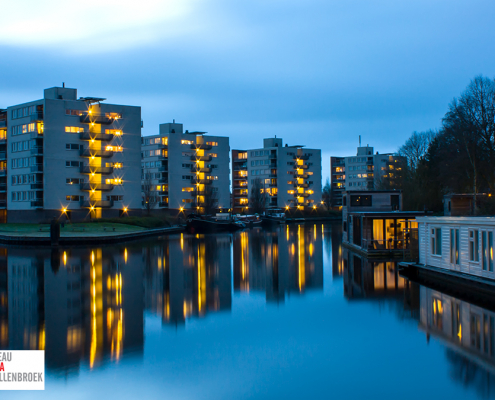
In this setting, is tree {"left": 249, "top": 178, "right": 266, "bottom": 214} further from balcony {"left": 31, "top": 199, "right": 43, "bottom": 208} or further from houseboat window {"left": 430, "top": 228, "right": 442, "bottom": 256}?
houseboat window {"left": 430, "top": 228, "right": 442, "bottom": 256}

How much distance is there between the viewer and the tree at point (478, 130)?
53125 millimetres

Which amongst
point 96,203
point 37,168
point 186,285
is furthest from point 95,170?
point 186,285

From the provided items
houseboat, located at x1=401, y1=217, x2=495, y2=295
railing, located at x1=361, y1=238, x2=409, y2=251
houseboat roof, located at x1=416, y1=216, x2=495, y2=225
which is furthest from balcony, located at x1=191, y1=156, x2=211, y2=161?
houseboat roof, located at x1=416, y1=216, x2=495, y2=225

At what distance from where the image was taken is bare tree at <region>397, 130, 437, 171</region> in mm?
88062

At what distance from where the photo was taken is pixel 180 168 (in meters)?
121

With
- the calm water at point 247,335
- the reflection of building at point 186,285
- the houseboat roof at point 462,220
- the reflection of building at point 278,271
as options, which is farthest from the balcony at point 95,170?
the houseboat roof at point 462,220

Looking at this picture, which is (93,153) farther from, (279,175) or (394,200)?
(279,175)

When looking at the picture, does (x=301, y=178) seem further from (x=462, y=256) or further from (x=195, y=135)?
(x=462, y=256)

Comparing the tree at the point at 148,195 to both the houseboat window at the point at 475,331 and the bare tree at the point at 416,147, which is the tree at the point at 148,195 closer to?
the bare tree at the point at 416,147

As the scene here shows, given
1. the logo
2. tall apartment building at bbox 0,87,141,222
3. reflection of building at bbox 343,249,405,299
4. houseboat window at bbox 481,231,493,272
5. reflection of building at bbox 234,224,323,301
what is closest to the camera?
the logo

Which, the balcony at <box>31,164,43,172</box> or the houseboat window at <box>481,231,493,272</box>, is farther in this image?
the balcony at <box>31,164,43,172</box>

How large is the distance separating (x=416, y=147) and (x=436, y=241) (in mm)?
67318

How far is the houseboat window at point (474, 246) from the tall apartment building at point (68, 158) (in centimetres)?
6918

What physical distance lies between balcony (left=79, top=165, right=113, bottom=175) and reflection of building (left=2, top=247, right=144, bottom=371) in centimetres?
5244
